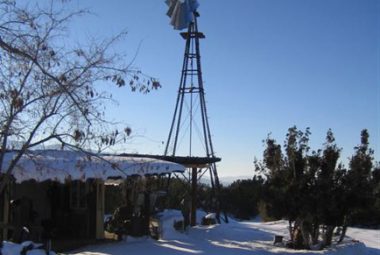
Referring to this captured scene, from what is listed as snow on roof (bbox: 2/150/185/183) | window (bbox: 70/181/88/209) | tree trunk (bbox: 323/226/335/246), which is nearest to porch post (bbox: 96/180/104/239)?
window (bbox: 70/181/88/209)

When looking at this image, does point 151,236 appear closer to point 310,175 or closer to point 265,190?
point 265,190

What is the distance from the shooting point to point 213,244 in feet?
52.7

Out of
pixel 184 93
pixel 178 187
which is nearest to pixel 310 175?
pixel 184 93

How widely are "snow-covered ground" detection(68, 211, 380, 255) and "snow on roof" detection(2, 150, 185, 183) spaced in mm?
1794

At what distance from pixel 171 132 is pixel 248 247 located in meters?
8.88

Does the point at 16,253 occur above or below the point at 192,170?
below

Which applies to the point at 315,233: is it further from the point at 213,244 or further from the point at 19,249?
the point at 19,249

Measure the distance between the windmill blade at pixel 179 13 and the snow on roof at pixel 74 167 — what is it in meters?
7.45

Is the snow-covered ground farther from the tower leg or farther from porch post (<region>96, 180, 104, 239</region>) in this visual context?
the tower leg

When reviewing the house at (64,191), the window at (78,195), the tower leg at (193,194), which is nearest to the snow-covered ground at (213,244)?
the house at (64,191)

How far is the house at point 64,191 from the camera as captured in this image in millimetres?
14055

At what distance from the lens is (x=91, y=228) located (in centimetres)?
1720

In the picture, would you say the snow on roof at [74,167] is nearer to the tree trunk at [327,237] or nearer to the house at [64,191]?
the house at [64,191]

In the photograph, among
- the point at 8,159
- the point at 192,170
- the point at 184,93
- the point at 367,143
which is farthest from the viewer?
the point at 184,93
